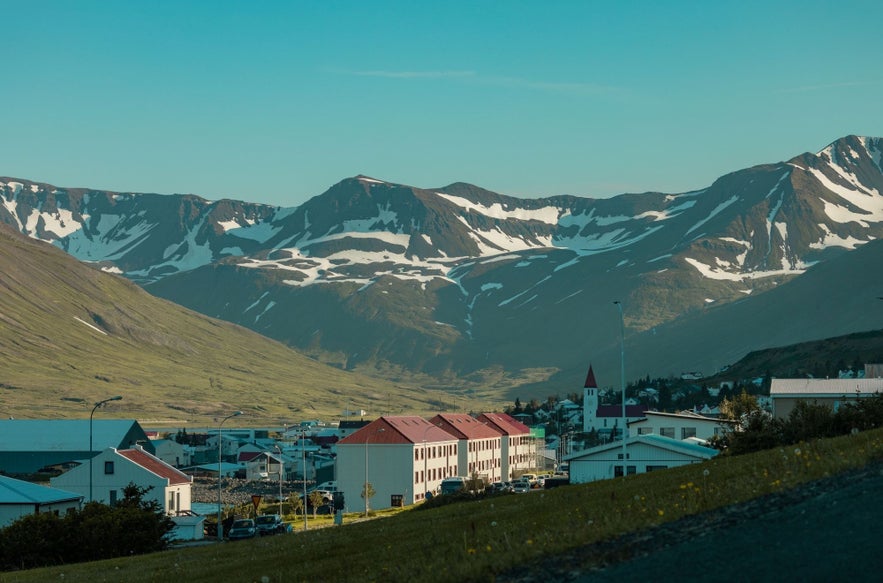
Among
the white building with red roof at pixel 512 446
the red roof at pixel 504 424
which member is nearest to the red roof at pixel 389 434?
the white building with red roof at pixel 512 446

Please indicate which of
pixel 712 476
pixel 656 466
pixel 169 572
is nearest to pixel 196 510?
pixel 656 466

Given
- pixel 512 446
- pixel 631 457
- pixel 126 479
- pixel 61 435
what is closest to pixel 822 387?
pixel 631 457

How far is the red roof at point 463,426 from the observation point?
437ft

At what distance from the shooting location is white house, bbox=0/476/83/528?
6341 cm

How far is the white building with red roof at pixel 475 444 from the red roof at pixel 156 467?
3835cm

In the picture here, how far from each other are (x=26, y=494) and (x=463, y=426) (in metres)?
75.8

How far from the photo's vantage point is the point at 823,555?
16156 mm

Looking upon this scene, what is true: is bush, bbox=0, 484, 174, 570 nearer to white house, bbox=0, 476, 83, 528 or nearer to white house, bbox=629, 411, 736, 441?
white house, bbox=0, 476, 83, 528

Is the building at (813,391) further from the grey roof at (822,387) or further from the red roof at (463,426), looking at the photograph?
the red roof at (463,426)

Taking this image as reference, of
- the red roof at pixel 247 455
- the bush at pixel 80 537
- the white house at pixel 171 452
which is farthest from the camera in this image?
the red roof at pixel 247 455

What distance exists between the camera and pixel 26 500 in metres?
64.1

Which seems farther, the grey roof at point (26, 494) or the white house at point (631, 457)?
the white house at point (631, 457)

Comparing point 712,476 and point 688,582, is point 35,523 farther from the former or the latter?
point 688,582

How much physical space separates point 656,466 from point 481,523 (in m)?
53.3
